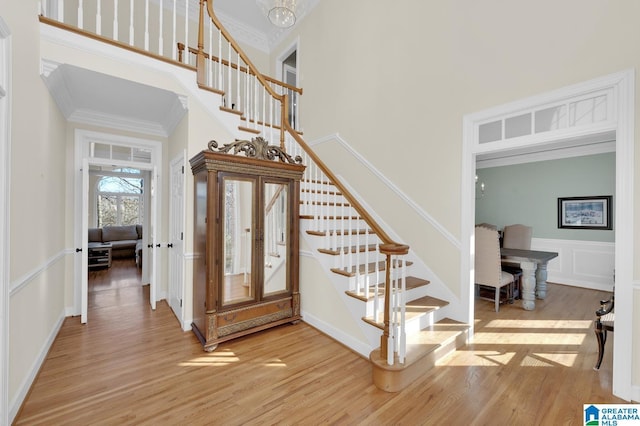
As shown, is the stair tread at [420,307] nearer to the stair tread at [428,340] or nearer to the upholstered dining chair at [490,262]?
the stair tread at [428,340]

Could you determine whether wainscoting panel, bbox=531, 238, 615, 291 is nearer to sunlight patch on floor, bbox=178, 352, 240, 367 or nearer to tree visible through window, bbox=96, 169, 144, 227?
sunlight patch on floor, bbox=178, 352, 240, 367

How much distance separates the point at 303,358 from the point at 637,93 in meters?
3.47

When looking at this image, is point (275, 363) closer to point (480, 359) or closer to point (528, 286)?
point (480, 359)

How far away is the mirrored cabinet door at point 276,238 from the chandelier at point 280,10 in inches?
71.0

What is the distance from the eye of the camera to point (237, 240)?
3023 millimetres

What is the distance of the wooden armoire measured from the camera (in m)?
2.83

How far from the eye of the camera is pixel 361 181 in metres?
4.22

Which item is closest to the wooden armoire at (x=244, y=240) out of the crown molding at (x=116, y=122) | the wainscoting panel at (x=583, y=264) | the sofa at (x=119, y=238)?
the crown molding at (x=116, y=122)

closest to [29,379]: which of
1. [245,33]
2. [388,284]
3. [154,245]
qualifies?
[154,245]

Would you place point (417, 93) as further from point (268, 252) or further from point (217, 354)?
point (217, 354)

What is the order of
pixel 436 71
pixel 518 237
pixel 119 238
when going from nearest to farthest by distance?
pixel 436 71
pixel 518 237
pixel 119 238

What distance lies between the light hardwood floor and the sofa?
16.8 ft

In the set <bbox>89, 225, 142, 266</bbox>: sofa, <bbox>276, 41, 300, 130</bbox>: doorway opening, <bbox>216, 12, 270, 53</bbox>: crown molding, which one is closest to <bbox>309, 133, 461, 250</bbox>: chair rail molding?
<bbox>276, 41, 300, 130</bbox>: doorway opening

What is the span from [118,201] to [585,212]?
40.6 feet
